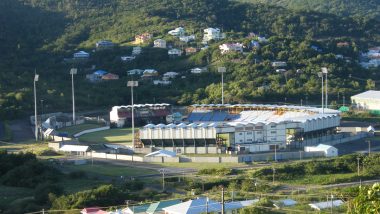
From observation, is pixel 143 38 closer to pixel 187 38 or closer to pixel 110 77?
pixel 187 38

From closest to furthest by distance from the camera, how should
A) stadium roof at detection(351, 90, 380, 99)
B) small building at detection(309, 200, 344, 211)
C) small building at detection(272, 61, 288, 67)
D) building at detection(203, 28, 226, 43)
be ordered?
1. small building at detection(309, 200, 344, 211)
2. stadium roof at detection(351, 90, 380, 99)
3. small building at detection(272, 61, 288, 67)
4. building at detection(203, 28, 226, 43)

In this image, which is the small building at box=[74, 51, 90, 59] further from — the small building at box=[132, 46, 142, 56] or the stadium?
the stadium

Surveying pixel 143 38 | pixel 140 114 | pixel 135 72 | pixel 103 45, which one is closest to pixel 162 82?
pixel 135 72

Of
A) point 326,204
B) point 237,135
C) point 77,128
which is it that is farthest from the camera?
point 77,128

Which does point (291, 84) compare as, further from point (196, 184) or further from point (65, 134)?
point (196, 184)

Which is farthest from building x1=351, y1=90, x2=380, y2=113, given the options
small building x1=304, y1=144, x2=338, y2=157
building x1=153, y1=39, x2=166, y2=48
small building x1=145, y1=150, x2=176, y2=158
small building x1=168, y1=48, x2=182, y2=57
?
building x1=153, y1=39, x2=166, y2=48

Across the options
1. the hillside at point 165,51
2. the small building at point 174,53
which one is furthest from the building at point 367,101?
the small building at point 174,53

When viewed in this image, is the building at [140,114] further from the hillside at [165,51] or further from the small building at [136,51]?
the small building at [136,51]

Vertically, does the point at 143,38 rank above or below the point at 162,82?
above
